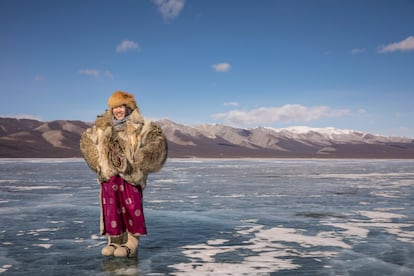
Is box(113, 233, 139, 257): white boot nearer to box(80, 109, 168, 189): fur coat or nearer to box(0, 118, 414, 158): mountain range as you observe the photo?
box(80, 109, 168, 189): fur coat

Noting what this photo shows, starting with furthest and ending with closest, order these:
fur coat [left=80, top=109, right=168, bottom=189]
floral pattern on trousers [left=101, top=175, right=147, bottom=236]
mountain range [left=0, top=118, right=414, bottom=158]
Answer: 1. mountain range [left=0, top=118, right=414, bottom=158]
2. floral pattern on trousers [left=101, top=175, right=147, bottom=236]
3. fur coat [left=80, top=109, right=168, bottom=189]

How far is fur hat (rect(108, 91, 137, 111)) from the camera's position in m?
4.12

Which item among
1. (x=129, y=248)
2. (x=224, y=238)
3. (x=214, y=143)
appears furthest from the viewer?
(x=214, y=143)

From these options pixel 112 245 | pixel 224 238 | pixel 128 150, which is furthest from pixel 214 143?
pixel 128 150

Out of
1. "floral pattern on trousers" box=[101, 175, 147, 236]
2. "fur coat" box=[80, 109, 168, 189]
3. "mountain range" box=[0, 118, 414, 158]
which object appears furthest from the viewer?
"mountain range" box=[0, 118, 414, 158]

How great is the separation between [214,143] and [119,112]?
129131 mm

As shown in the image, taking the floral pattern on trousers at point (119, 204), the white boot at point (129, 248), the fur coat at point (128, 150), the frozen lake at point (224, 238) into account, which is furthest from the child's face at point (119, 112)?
the frozen lake at point (224, 238)

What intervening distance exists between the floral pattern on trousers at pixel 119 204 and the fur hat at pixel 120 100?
2.32ft

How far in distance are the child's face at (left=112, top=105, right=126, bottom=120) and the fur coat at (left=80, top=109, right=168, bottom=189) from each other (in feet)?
0.39

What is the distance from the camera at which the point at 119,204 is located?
4.17 meters

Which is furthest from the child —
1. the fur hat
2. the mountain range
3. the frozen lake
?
the mountain range

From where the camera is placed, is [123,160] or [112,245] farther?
[112,245]

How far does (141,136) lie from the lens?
3.98m

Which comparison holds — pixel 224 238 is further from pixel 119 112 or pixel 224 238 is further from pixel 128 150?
pixel 119 112
